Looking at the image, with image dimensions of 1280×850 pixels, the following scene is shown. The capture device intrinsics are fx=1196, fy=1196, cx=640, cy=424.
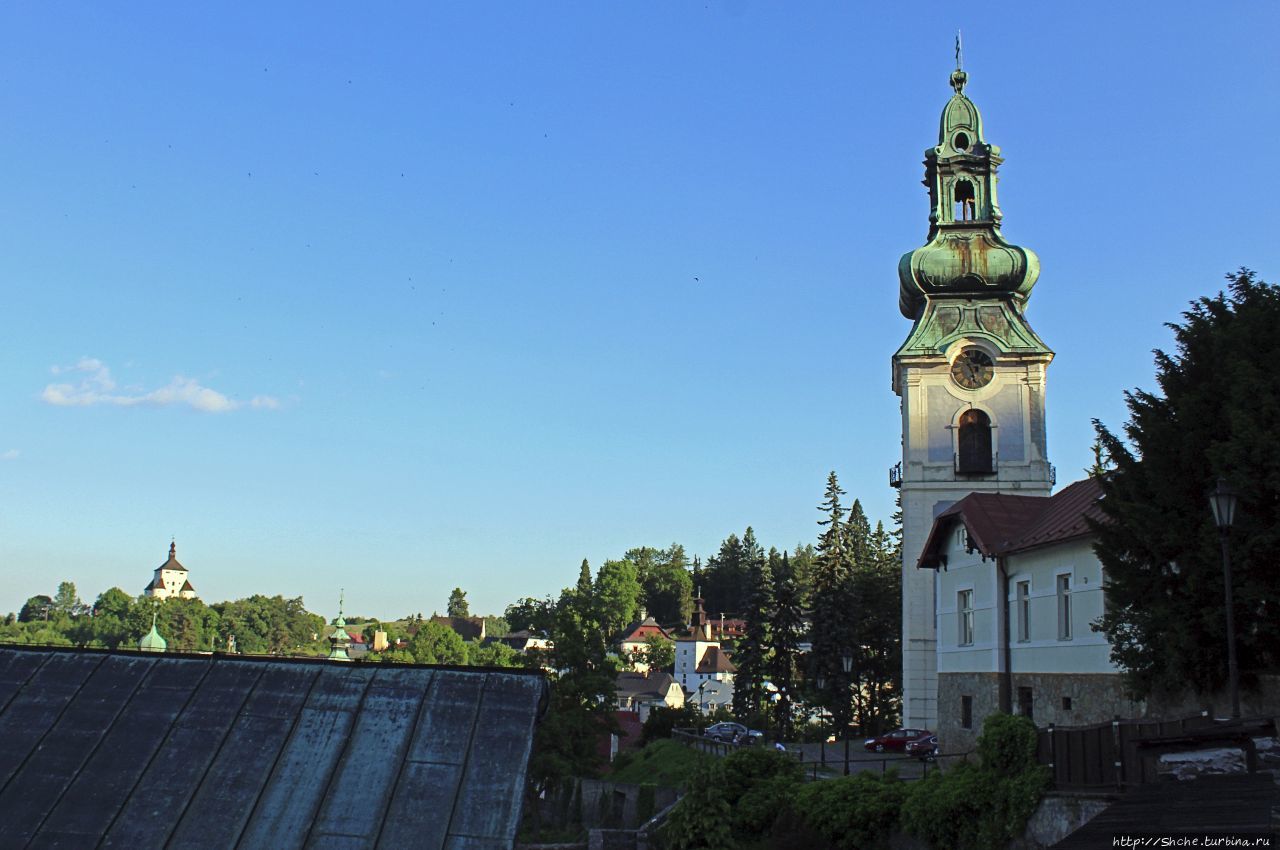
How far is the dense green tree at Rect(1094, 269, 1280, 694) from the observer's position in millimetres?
16234

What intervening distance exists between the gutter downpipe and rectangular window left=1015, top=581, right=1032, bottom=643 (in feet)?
2.09

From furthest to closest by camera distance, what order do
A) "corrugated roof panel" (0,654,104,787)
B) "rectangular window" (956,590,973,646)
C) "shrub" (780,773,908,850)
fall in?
"rectangular window" (956,590,973,646) → "shrub" (780,773,908,850) → "corrugated roof panel" (0,654,104,787)

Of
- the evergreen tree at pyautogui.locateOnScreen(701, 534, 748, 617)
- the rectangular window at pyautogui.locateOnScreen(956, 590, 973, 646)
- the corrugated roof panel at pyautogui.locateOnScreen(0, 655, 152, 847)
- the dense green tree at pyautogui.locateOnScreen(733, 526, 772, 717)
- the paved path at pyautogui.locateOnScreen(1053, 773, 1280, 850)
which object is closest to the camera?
the corrugated roof panel at pyautogui.locateOnScreen(0, 655, 152, 847)

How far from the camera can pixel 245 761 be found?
26.5ft

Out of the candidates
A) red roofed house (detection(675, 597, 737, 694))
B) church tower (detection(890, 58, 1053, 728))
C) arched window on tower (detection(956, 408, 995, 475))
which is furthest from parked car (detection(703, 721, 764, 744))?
red roofed house (detection(675, 597, 737, 694))

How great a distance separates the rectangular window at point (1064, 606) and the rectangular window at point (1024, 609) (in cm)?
162

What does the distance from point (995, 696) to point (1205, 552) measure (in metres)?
12.7

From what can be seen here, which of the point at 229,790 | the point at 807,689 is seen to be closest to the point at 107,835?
the point at 229,790

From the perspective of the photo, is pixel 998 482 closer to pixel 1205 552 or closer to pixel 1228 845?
pixel 1205 552

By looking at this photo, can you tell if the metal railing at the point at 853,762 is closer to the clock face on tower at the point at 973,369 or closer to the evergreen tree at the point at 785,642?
the clock face on tower at the point at 973,369

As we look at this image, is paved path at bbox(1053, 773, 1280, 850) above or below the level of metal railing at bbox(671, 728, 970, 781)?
above

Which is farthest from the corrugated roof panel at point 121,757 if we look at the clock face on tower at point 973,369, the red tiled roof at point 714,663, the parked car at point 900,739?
the red tiled roof at point 714,663

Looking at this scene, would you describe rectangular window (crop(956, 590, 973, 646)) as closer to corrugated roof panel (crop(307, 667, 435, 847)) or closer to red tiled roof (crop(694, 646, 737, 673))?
corrugated roof panel (crop(307, 667, 435, 847))

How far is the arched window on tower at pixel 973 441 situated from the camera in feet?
159
